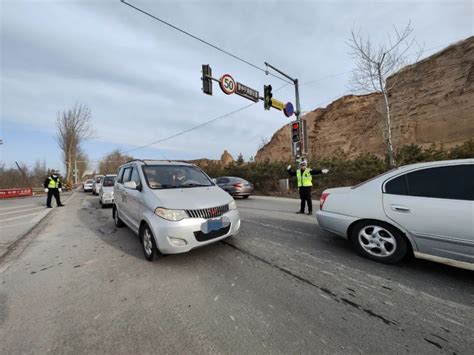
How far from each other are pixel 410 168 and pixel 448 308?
179 cm

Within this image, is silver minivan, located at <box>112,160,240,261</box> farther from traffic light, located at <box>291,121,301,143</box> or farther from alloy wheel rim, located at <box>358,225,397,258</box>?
traffic light, located at <box>291,121,301,143</box>

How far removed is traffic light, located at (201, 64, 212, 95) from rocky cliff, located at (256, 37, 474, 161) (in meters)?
14.7

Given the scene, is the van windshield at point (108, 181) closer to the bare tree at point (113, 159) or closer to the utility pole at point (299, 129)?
the utility pole at point (299, 129)

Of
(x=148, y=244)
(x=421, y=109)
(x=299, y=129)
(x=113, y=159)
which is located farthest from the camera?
(x=113, y=159)

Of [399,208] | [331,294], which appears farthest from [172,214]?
[399,208]

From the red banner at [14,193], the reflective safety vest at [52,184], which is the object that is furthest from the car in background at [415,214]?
the red banner at [14,193]

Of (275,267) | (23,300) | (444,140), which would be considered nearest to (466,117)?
(444,140)

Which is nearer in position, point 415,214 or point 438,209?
point 438,209

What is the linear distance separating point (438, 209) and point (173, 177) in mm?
4279

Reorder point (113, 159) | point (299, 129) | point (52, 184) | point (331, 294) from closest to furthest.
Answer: point (331, 294) → point (52, 184) → point (299, 129) → point (113, 159)

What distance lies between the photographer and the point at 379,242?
317cm

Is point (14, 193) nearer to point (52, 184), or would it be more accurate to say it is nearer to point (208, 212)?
point (52, 184)

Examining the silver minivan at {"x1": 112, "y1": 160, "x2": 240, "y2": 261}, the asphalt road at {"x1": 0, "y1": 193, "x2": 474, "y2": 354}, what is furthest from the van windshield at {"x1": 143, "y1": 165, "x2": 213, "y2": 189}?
the asphalt road at {"x1": 0, "y1": 193, "x2": 474, "y2": 354}

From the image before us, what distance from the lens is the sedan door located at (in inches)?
96.4
